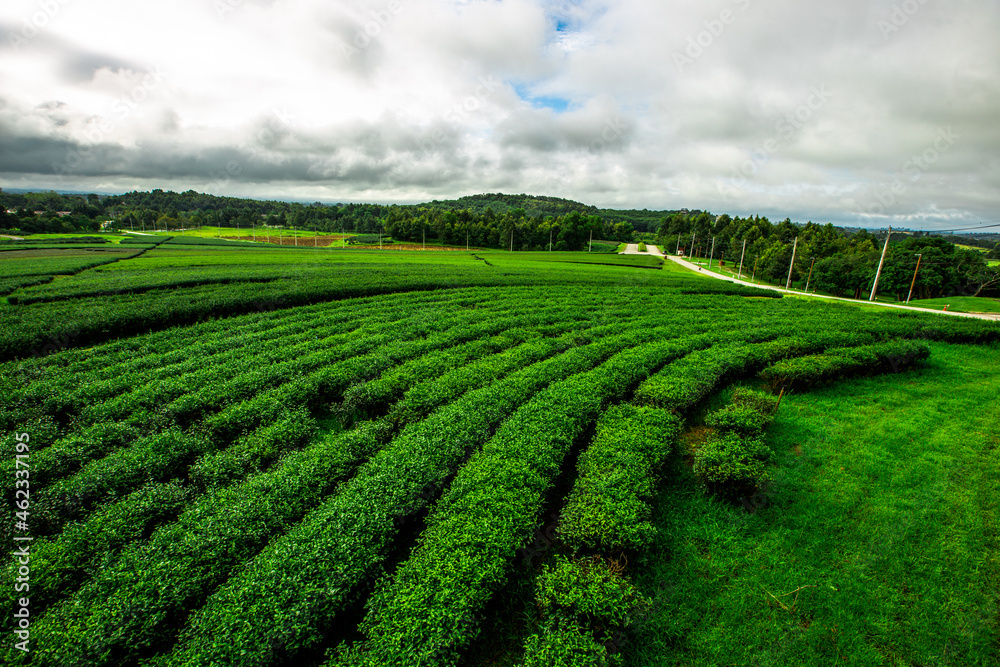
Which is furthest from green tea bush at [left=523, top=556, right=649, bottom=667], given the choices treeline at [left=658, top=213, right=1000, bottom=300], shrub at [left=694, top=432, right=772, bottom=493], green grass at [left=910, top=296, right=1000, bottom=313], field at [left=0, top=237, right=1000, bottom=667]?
treeline at [left=658, top=213, right=1000, bottom=300]

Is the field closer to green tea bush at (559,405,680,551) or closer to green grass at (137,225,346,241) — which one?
green tea bush at (559,405,680,551)

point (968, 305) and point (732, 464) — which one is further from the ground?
point (968, 305)

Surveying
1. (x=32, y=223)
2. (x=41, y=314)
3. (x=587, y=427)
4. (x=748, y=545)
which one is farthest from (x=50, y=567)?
(x=32, y=223)

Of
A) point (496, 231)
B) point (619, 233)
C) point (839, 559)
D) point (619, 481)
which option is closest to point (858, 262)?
point (839, 559)

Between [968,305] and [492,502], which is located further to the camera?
[968,305]

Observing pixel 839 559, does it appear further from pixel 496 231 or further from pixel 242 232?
pixel 242 232
